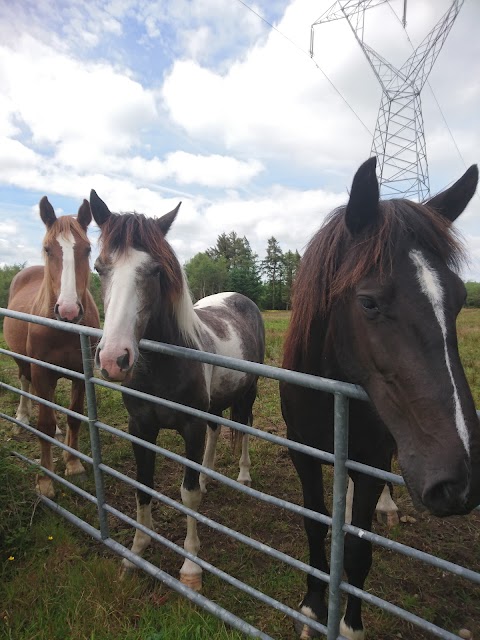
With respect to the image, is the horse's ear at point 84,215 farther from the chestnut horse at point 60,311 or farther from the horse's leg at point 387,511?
the horse's leg at point 387,511

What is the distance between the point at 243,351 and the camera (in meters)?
3.87

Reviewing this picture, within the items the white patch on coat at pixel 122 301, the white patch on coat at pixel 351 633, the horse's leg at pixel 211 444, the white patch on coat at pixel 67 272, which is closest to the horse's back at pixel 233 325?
the horse's leg at pixel 211 444

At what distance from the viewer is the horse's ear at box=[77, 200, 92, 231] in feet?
13.1

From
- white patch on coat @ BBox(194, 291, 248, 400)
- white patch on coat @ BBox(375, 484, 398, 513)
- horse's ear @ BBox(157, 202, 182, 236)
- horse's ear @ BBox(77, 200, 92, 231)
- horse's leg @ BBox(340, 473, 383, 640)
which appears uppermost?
horse's ear @ BBox(77, 200, 92, 231)

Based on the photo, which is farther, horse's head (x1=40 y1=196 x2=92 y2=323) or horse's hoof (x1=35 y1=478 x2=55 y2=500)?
horse's head (x1=40 y1=196 x2=92 y2=323)

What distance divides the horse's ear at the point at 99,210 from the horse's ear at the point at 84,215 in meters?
1.64

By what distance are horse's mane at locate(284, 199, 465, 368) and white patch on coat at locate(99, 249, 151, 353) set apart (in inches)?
34.3

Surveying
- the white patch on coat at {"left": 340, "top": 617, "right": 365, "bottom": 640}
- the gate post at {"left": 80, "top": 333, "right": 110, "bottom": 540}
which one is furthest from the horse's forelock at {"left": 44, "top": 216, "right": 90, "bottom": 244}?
the white patch on coat at {"left": 340, "top": 617, "right": 365, "bottom": 640}

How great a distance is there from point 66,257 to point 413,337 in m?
3.19

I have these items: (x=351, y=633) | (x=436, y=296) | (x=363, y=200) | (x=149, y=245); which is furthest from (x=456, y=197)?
(x=351, y=633)

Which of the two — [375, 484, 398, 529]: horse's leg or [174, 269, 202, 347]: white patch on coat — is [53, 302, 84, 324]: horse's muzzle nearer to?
[174, 269, 202, 347]: white patch on coat

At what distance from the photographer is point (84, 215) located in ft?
13.3

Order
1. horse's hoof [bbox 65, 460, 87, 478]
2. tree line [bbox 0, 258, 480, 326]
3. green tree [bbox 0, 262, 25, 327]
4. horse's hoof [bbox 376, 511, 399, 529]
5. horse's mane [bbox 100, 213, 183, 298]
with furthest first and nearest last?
1. tree line [bbox 0, 258, 480, 326]
2. green tree [bbox 0, 262, 25, 327]
3. horse's hoof [bbox 65, 460, 87, 478]
4. horse's hoof [bbox 376, 511, 399, 529]
5. horse's mane [bbox 100, 213, 183, 298]

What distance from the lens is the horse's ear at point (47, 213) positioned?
390cm
